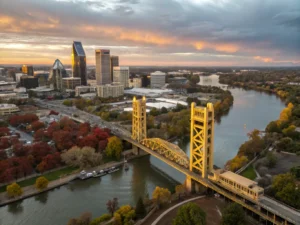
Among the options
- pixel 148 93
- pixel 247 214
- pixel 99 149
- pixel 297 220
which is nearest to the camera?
pixel 297 220

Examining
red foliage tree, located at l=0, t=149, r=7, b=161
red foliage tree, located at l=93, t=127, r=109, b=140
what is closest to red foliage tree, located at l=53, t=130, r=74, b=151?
red foliage tree, located at l=93, t=127, r=109, b=140

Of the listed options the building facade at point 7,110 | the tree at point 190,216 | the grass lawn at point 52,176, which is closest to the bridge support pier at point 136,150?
the grass lawn at point 52,176

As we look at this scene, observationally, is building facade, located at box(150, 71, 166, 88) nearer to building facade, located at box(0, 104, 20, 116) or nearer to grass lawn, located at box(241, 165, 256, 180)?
building facade, located at box(0, 104, 20, 116)

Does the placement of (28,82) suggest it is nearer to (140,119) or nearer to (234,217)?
(140,119)

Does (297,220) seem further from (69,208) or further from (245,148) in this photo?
(69,208)

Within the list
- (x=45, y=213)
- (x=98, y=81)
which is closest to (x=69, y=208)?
(x=45, y=213)

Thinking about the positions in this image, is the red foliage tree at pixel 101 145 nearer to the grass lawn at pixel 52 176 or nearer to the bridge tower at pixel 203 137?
the grass lawn at pixel 52 176
